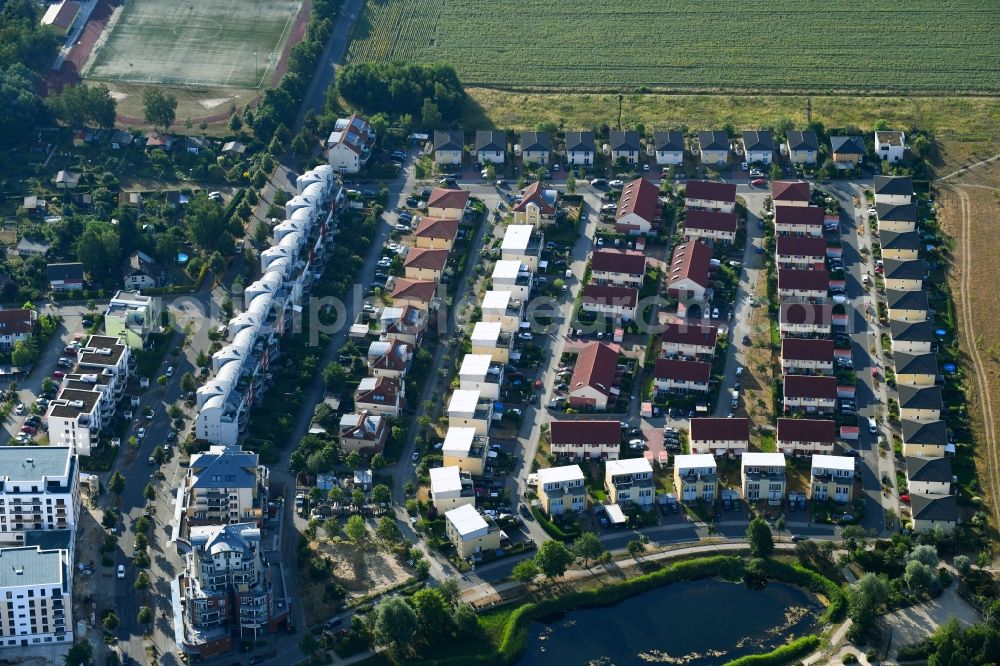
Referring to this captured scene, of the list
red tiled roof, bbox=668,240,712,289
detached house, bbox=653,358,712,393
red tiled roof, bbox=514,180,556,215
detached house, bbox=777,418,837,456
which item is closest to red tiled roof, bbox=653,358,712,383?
detached house, bbox=653,358,712,393

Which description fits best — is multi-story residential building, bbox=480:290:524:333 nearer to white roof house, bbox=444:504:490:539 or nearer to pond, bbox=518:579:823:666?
white roof house, bbox=444:504:490:539

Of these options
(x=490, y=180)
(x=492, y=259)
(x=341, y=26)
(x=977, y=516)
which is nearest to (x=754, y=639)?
(x=977, y=516)

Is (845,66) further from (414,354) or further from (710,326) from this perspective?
(414,354)

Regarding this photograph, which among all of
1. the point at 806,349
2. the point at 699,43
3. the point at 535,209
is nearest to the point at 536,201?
the point at 535,209

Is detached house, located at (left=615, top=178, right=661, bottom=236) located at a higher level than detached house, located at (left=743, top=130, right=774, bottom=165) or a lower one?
lower

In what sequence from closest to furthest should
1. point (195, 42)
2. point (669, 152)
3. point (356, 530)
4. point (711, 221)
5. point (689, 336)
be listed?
point (356, 530)
point (689, 336)
point (711, 221)
point (669, 152)
point (195, 42)

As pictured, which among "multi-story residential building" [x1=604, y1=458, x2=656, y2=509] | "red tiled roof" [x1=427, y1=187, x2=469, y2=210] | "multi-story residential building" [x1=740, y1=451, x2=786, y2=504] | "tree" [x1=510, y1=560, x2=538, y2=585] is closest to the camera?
"tree" [x1=510, y1=560, x2=538, y2=585]

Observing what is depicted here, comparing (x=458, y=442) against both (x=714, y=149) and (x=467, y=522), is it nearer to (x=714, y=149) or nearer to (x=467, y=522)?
(x=467, y=522)
